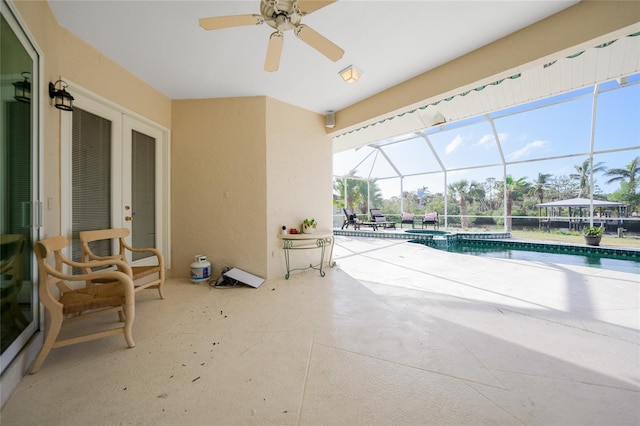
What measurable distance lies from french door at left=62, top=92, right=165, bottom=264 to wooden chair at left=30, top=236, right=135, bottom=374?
70 cm

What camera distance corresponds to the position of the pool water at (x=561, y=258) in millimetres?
4219

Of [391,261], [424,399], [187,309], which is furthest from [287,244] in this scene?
[424,399]

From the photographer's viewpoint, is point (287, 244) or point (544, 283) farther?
point (287, 244)

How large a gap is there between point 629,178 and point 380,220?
6.88 metres

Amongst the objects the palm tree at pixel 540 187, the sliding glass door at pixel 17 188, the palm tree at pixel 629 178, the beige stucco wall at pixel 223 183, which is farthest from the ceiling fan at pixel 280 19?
the palm tree at pixel 540 187

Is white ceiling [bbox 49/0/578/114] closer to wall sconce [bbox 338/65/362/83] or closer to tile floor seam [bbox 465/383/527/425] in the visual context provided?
wall sconce [bbox 338/65/362/83]

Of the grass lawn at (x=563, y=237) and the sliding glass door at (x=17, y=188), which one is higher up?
the sliding glass door at (x=17, y=188)

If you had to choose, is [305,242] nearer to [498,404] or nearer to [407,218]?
[498,404]

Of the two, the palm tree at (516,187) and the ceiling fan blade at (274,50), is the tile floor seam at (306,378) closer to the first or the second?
the ceiling fan blade at (274,50)

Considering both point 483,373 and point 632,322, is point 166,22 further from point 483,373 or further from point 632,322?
point 632,322

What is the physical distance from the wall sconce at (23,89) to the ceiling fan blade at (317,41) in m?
1.87

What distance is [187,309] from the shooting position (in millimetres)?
2488

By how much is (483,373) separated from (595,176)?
865cm

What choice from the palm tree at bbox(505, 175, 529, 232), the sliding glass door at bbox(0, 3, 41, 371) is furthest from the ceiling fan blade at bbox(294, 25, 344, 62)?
the palm tree at bbox(505, 175, 529, 232)
